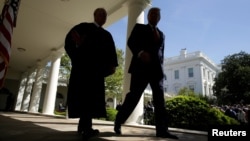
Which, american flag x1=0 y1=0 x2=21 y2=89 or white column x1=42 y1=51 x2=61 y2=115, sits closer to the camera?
american flag x1=0 y1=0 x2=21 y2=89

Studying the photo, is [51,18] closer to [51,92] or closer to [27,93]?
[51,92]

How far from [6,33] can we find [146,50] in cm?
194

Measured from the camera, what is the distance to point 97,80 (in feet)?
8.63

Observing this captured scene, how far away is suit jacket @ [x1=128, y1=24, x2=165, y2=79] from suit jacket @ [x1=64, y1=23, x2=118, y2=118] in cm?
42

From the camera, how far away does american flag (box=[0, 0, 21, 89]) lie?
2563 millimetres

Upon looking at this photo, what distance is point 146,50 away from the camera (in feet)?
9.66

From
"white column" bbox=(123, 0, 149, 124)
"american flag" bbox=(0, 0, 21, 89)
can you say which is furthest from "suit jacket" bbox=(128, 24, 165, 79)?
"white column" bbox=(123, 0, 149, 124)

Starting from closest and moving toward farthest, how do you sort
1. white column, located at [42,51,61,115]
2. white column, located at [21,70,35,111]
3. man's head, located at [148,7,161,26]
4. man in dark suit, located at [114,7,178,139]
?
man in dark suit, located at [114,7,178,139] < man's head, located at [148,7,161,26] < white column, located at [42,51,61,115] < white column, located at [21,70,35,111]

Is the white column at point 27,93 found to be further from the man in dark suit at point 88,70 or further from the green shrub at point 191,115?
the man in dark suit at point 88,70

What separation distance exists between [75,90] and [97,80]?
31 cm

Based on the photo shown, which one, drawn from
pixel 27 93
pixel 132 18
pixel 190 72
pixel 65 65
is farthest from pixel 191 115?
pixel 190 72

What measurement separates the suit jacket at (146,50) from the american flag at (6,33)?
1.69m

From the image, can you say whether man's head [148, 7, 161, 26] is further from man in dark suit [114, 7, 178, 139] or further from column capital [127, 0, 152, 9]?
column capital [127, 0, 152, 9]

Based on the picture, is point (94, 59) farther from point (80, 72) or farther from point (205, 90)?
point (205, 90)
